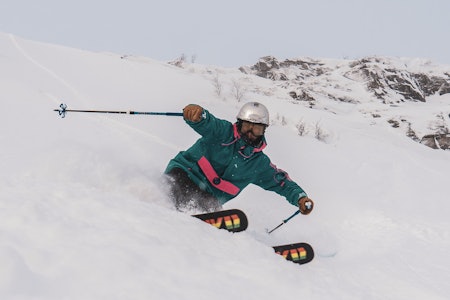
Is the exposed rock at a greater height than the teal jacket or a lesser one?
greater

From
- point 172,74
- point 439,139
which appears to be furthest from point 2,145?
point 439,139

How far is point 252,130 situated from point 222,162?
0.53m

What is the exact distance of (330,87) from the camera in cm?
2916

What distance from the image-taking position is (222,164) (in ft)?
15.5

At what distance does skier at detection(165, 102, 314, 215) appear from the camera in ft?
14.8

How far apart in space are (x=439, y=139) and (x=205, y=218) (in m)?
17.3

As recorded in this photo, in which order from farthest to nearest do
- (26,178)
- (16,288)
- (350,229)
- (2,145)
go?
1. (350,229)
2. (2,145)
3. (26,178)
4. (16,288)

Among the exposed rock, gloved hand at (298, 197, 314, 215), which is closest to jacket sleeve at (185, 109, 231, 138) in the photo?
gloved hand at (298, 197, 314, 215)

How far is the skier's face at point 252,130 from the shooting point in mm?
4512

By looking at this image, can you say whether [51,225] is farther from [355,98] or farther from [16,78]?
[355,98]

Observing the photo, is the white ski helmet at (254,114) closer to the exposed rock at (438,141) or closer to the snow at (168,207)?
the snow at (168,207)

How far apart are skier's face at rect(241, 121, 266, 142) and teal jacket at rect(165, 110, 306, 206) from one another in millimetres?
84

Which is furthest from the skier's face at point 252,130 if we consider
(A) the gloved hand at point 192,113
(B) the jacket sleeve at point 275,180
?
(A) the gloved hand at point 192,113

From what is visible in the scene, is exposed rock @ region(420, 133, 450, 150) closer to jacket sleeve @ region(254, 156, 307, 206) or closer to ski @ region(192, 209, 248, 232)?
jacket sleeve @ region(254, 156, 307, 206)
